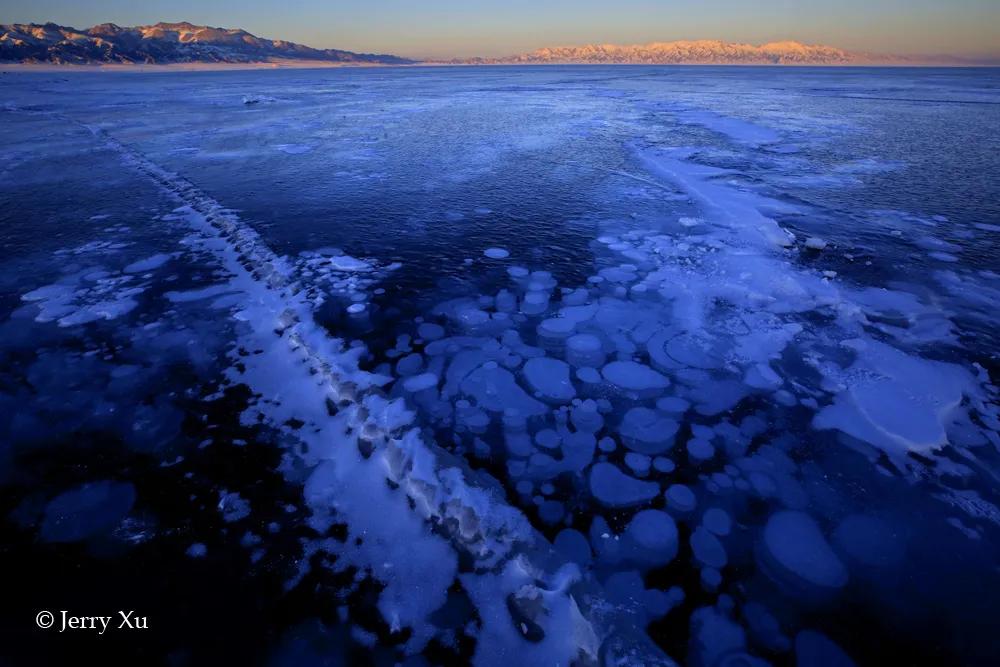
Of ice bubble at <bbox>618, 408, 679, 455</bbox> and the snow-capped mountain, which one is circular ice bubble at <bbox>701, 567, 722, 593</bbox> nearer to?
ice bubble at <bbox>618, 408, 679, 455</bbox>

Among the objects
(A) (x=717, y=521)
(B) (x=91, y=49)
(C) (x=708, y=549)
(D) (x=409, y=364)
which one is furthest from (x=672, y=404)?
(B) (x=91, y=49)

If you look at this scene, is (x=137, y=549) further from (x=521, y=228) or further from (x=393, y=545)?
(x=521, y=228)

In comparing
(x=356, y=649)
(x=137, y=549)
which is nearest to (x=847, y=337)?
(x=356, y=649)

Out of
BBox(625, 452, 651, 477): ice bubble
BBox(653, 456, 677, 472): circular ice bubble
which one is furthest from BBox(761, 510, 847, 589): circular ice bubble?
BBox(625, 452, 651, 477): ice bubble

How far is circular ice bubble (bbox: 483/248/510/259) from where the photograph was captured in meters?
5.35

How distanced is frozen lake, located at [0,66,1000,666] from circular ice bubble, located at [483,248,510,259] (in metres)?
0.14

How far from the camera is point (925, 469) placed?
260 centimetres

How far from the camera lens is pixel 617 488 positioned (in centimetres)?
251

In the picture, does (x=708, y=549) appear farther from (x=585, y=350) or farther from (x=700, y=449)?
(x=585, y=350)

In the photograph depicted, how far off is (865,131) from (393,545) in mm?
17773

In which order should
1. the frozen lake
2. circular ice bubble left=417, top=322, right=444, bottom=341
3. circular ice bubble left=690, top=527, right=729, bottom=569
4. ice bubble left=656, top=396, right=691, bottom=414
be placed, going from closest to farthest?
the frozen lake
circular ice bubble left=690, top=527, right=729, bottom=569
ice bubble left=656, top=396, right=691, bottom=414
circular ice bubble left=417, top=322, right=444, bottom=341

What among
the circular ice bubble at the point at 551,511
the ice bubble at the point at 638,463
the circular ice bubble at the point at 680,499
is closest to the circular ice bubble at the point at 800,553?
the circular ice bubble at the point at 680,499

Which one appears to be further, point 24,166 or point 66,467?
point 24,166

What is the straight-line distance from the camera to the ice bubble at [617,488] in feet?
7.98
